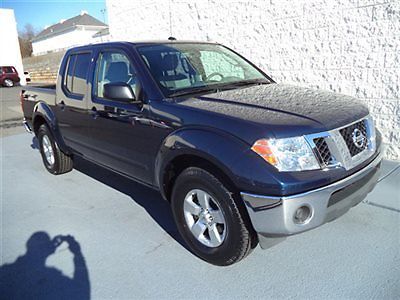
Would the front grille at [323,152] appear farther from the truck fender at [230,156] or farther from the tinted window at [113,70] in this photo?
the tinted window at [113,70]

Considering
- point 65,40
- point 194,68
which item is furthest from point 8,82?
point 65,40

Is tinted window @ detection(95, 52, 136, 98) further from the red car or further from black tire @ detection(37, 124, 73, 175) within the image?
the red car

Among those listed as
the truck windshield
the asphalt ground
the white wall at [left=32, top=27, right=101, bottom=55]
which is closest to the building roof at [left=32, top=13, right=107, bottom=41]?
the white wall at [left=32, top=27, right=101, bottom=55]

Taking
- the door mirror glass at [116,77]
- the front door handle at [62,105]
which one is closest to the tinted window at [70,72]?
the front door handle at [62,105]

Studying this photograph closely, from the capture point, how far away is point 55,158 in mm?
5238

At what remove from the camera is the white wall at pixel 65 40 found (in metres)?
61.6

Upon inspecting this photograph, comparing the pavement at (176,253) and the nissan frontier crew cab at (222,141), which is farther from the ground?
the nissan frontier crew cab at (222,141)

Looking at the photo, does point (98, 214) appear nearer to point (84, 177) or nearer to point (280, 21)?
point (84, 177)

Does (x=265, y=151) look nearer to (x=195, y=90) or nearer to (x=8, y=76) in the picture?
(x=195, y=90)

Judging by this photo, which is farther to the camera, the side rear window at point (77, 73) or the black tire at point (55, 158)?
the black tire at point (55, 158)

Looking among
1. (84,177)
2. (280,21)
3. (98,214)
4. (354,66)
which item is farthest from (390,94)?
(84,177)

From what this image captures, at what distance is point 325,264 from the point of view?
9.23 ft

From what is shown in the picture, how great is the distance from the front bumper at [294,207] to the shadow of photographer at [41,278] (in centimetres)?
140

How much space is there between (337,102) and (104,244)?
8.07 ft
